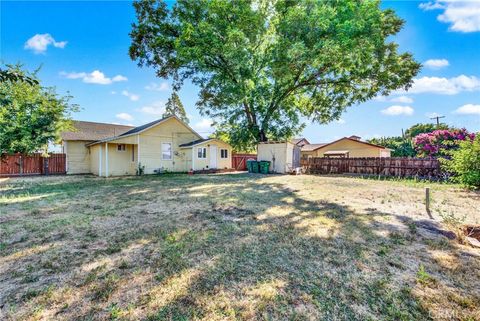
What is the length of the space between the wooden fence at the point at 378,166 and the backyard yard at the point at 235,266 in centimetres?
868

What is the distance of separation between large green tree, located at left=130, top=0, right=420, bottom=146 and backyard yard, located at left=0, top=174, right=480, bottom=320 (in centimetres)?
1176

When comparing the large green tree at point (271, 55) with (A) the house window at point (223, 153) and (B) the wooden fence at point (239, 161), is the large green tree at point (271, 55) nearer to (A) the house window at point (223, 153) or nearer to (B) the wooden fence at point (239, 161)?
(A) the house window at point (223, 153)

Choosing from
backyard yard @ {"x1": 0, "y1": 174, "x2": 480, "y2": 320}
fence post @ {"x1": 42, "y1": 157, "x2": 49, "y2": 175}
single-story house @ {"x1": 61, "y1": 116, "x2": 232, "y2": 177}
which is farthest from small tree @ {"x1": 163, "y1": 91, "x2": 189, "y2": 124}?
backyard yard @ {"x1": 0, "y1": 174, "x2": 480, "y2": 320}

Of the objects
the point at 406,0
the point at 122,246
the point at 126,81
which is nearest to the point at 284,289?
the point at 122,246

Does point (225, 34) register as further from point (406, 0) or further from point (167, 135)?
point (406, 0)

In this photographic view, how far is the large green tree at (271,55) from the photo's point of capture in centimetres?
1366

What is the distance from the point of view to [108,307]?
2.07 m

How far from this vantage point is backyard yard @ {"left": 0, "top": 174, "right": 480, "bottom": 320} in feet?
6.77

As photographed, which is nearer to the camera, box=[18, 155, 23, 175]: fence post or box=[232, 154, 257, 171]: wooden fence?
box=[18, 155, 23, 175]: fence post

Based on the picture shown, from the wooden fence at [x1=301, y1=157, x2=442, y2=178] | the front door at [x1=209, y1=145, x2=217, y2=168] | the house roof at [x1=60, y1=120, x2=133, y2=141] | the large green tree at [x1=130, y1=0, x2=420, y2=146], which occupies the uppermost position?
the large green tree at [x1=130, y1=0, x2=420, y2=146]

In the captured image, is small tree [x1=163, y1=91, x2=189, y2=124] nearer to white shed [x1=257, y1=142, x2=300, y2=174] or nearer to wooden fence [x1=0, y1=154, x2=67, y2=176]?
wooden fence [x1=0, y1=154, x2=67, y2=176]

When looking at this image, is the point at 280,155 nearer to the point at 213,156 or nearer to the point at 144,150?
the point at 213,156

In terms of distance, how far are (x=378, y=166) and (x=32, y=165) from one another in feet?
77.5

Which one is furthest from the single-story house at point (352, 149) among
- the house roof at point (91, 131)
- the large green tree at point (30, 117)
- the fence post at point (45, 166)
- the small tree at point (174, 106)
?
the small tree at point (174, 106)
